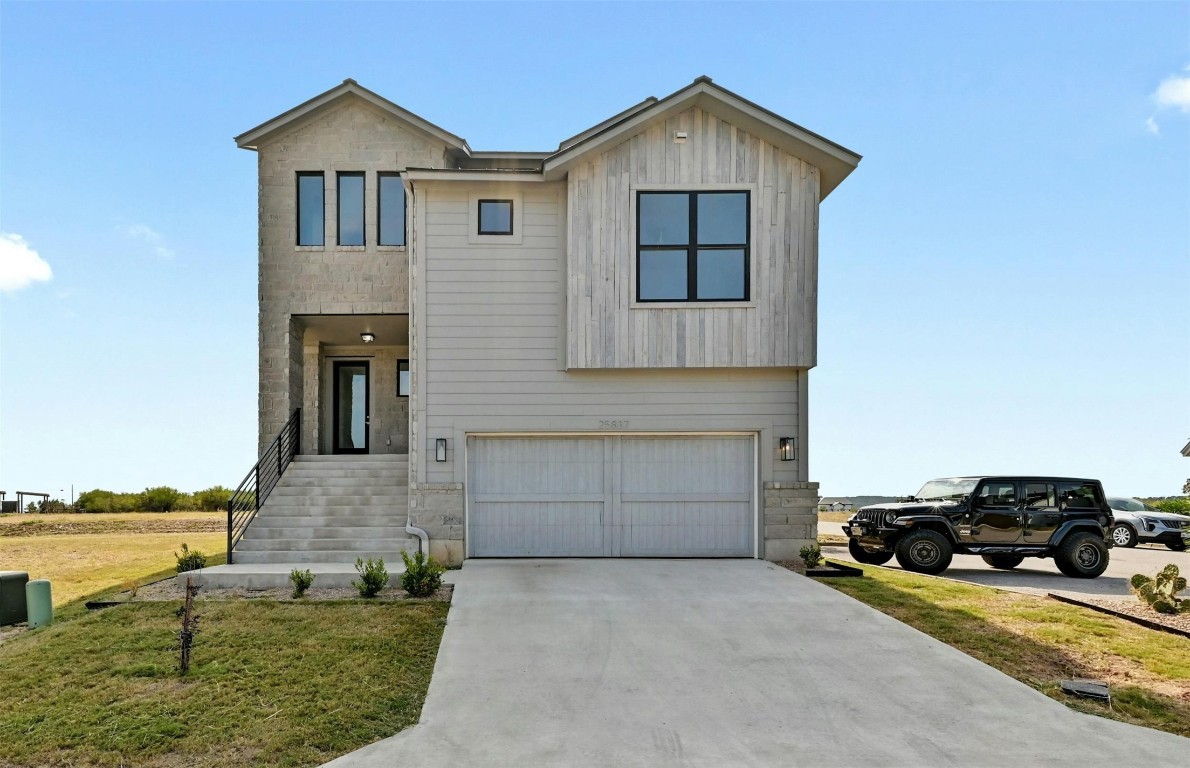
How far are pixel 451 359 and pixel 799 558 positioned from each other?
6458 millimetres

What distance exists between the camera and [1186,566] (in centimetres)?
1433

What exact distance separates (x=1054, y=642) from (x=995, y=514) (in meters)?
5.21

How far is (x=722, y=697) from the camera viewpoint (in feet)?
18.4

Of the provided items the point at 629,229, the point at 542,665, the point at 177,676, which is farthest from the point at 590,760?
the point at 629,229

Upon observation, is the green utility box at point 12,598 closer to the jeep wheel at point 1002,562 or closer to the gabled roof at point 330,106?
the gabled roof at point 330,106

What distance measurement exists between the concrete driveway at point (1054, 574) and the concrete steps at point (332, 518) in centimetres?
874

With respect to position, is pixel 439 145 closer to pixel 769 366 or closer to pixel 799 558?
pixel 769 366

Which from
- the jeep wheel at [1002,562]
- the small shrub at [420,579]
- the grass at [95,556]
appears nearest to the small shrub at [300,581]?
the small shrub at [420,579]

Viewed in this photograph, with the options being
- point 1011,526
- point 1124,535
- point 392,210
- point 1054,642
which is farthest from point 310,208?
point 1124,535

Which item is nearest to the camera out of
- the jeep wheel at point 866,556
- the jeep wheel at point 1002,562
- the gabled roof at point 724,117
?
the gabled roof at point 724,117

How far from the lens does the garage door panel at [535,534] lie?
11523mm

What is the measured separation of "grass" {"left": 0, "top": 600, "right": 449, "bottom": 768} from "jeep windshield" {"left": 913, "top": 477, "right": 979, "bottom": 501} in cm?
918

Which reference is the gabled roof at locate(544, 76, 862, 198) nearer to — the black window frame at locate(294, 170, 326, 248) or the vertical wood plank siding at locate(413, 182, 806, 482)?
the vertical wood plank siding at locate(413, 182, 806, 482)

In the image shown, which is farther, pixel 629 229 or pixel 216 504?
pixel 216 504
